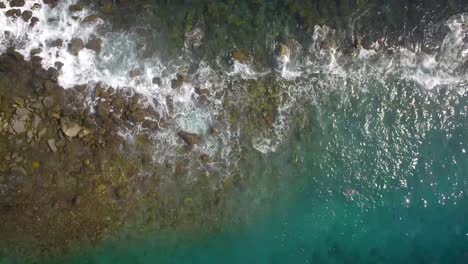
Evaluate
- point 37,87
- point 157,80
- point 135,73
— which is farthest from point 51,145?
point 157,80

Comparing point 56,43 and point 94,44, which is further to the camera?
point 94,44

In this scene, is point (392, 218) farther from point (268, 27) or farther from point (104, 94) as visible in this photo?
point (104, 94)

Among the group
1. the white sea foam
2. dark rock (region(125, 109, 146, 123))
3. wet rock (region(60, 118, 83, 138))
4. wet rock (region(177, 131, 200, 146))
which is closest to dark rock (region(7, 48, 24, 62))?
the white sea foam

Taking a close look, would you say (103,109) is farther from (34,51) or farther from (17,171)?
(17,171)

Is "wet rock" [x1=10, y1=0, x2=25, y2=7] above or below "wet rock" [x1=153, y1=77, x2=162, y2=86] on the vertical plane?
above

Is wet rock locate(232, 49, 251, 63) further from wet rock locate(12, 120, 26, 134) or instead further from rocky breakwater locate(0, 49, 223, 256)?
wet rock locate(12, 120, 26, 134)

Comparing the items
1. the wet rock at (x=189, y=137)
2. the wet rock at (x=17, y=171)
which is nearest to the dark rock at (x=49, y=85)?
the wet rock at (x=17, y=171)
